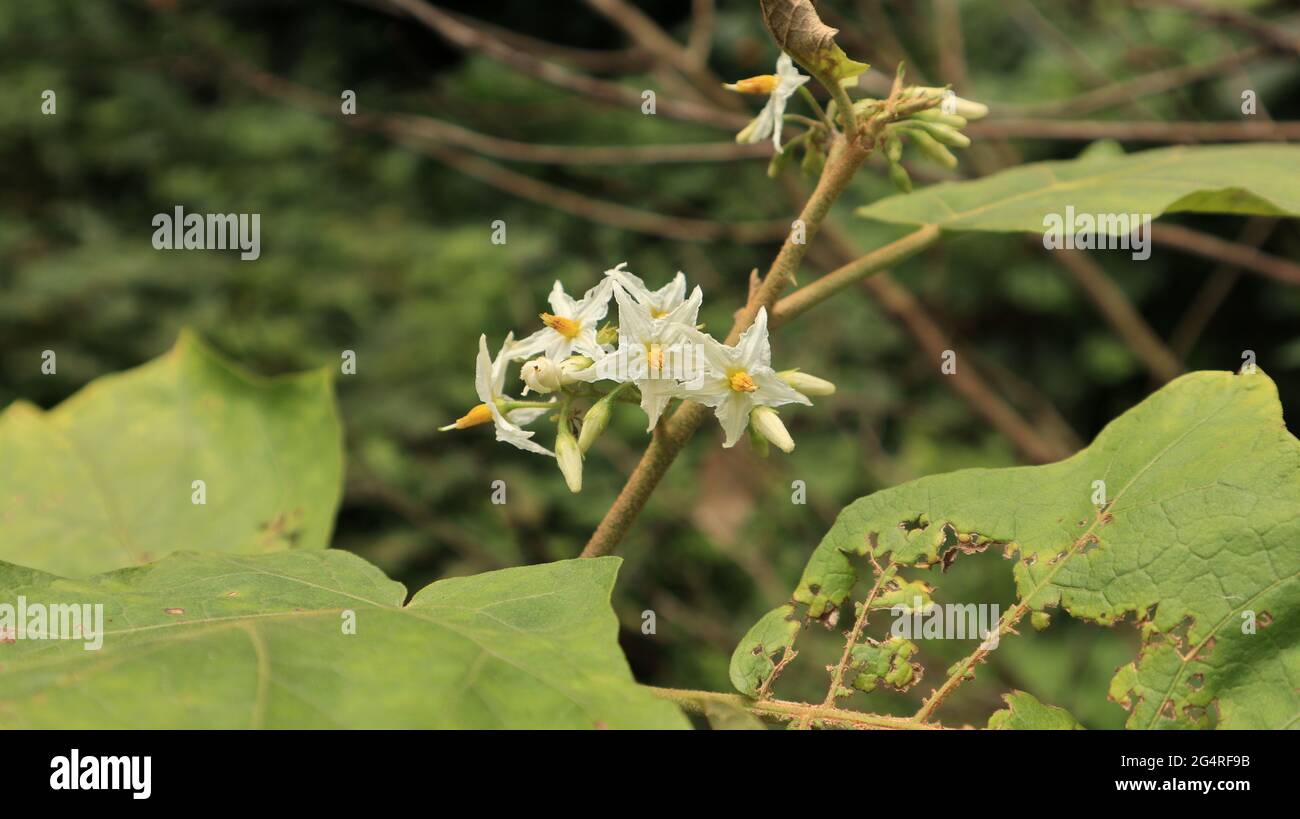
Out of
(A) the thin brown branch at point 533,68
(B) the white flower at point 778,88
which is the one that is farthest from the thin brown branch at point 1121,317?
(B) the white flower at point 778,88

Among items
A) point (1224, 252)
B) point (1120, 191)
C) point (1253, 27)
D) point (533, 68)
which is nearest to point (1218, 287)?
point (1224, 252)

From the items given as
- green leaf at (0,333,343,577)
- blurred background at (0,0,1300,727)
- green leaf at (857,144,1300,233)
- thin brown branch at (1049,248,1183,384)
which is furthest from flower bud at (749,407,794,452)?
thin brown branch at (1049,248,1183,384)

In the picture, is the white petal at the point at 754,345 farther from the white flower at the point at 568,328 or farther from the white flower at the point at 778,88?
the white flower at the point at 778,88

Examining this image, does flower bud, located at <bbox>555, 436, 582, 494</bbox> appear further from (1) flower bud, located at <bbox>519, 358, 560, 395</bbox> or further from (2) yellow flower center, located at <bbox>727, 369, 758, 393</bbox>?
(2) yellow flower center, located at <bbox>727, 369, 758, 393</bbox>

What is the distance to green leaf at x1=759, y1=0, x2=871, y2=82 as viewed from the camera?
1066 mm

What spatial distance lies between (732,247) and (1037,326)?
1.54 metres

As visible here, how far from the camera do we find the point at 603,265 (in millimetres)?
4922

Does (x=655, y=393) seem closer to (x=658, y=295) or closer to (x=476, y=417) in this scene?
(x=658, y=295)

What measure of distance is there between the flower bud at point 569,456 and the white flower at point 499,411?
Result: 0.06 feet

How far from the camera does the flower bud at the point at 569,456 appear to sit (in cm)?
121

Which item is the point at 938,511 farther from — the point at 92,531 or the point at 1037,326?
the point at 1037,326
